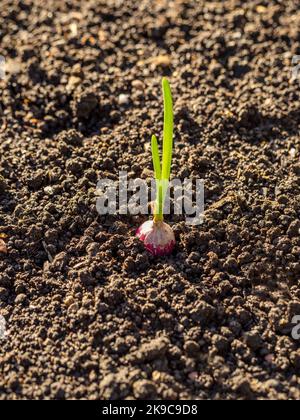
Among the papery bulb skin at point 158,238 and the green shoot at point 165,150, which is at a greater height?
the green shoot at point 165,150

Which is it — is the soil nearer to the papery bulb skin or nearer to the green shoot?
the papery bulb skin

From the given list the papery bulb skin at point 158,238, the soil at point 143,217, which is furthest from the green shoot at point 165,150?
the soil at point 143,217

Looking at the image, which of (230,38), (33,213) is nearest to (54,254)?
(33,213)

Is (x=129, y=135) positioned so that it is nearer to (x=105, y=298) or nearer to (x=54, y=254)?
(x=54, y=254)

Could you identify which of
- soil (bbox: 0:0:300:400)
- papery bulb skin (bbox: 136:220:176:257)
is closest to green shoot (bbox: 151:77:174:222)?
papery bulb skin (bbox: 136:220:176:257)

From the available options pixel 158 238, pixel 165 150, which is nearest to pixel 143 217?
Result: pixel 158 238

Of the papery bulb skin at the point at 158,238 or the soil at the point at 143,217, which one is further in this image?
the papery bulb skin at the point at 158,238

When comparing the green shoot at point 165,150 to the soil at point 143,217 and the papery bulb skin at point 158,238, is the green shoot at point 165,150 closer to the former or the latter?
the papery bulb skin at point 158,238
